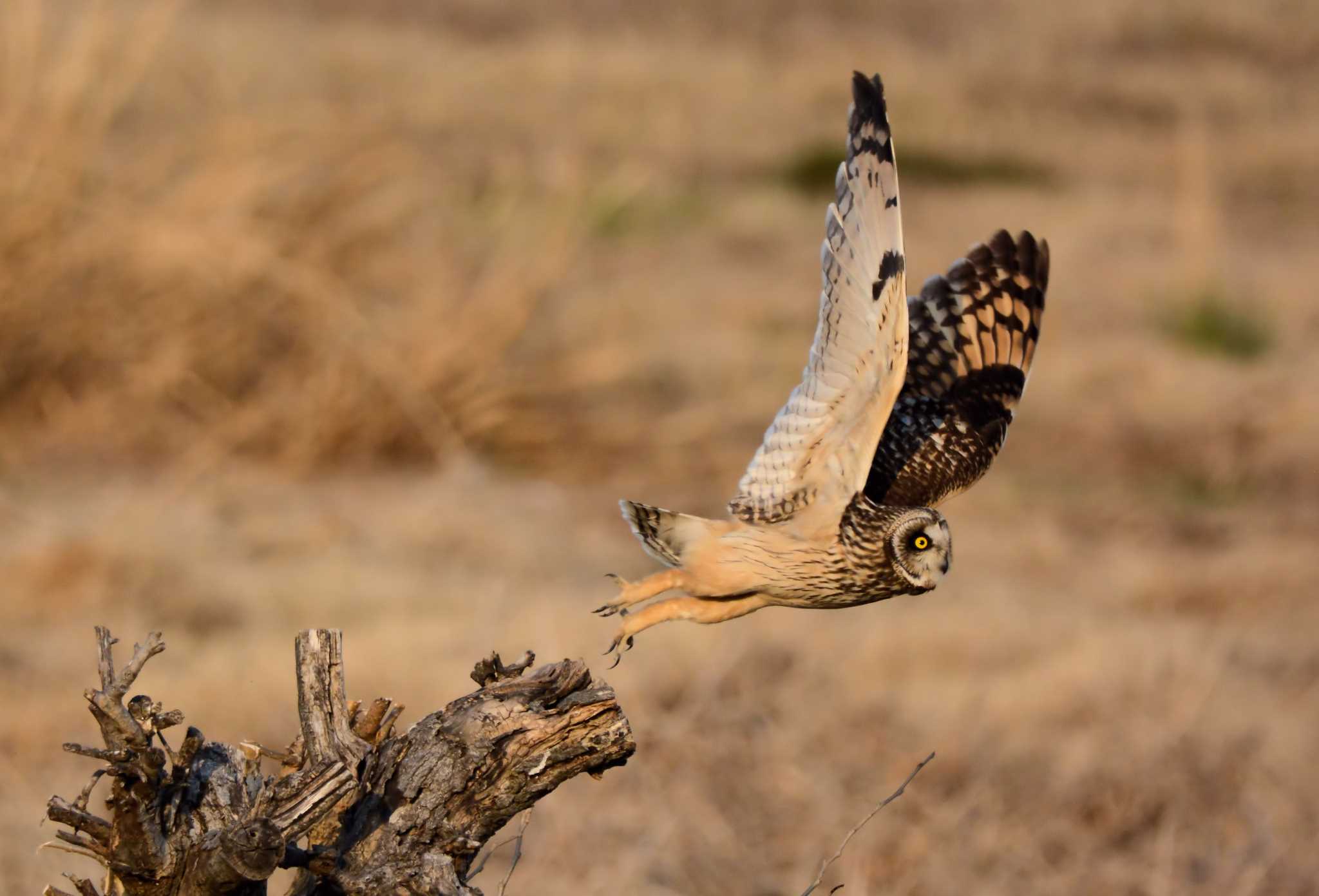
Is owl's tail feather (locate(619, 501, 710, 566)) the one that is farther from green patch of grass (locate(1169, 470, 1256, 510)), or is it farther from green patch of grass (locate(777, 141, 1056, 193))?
green patch of grass (locate(777, 141, 1056, 193))

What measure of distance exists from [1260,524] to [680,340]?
2.99m

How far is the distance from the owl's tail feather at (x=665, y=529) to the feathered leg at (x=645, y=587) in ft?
0.04

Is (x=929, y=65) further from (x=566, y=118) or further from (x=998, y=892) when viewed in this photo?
(x=998, y=892)

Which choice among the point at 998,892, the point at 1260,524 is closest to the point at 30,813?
the point at 998,892

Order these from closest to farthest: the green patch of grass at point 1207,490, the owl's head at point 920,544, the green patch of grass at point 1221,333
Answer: the owl's head at point 920,544, the green patch of grass at point 1207,490, the green patch of grass at point 1221,333

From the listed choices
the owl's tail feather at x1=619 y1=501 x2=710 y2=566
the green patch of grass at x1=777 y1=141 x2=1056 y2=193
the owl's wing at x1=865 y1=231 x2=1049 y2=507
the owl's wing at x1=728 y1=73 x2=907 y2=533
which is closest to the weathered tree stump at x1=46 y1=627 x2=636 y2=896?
the owl's tail feather at x1=619 y1=501 x2=710 y2=566

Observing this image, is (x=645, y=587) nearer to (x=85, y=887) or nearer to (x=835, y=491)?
(x=835, y=491)

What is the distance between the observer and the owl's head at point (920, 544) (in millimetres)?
1398

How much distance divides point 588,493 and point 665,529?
17.5 feet

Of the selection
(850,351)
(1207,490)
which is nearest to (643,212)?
(1207,490)

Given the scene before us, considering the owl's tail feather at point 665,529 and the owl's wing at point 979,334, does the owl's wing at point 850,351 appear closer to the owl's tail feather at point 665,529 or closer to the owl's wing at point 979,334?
the owl's tail feather at point 665,529

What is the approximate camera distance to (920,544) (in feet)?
4.65

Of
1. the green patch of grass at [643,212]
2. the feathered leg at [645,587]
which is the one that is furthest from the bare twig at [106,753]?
the green patch of grass at [643,212]

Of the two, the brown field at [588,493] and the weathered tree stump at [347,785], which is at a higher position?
the brown field at [588,493]
